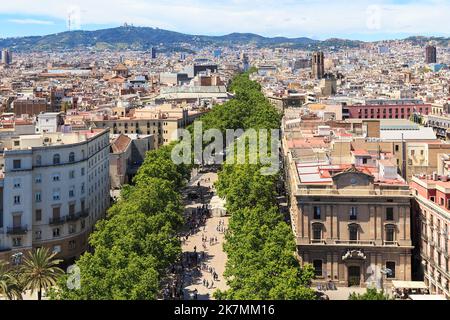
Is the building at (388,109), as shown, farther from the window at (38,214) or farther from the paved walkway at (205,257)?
the window at (38,214)

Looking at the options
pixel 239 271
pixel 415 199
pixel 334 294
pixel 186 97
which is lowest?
pixel 334 294

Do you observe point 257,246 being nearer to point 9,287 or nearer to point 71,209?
point 9,287

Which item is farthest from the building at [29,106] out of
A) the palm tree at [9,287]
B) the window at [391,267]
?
the window at [391,267]

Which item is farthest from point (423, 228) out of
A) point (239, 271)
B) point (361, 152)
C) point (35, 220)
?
point (35, 220)

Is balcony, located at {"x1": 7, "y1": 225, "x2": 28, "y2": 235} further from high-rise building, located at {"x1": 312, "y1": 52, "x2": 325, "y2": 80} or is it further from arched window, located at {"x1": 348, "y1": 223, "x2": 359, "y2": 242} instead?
high-rise building, located at {"x1": 312, "y1": 52, "x2": 325, "y2": 80}

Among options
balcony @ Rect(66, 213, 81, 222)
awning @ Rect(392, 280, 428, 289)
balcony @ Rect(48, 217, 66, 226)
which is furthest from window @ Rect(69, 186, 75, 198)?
awning @ Rect(392, 280, 428, 289)

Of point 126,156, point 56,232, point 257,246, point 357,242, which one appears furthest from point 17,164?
point 126,156
